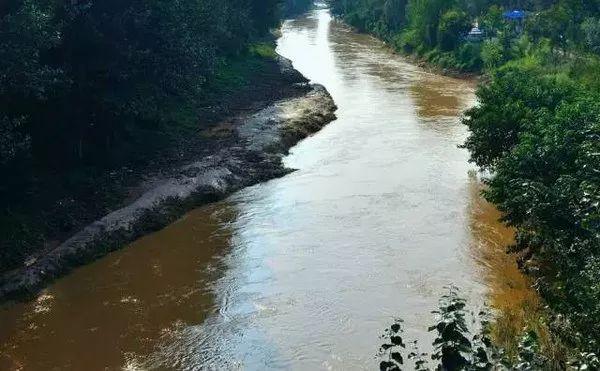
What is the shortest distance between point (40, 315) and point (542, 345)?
12.8m

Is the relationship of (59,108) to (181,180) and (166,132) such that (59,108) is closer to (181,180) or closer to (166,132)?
(181,180)

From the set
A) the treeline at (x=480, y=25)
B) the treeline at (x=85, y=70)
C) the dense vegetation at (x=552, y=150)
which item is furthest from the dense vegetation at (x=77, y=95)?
the treeline at (x=480, y=25)

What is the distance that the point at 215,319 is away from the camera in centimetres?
1736

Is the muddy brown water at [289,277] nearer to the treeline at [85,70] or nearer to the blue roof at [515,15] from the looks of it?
the treeline at [85,70]

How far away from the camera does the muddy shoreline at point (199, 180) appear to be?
2020 centimetres

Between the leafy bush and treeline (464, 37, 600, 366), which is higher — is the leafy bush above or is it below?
above

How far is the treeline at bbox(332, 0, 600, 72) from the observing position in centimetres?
4744

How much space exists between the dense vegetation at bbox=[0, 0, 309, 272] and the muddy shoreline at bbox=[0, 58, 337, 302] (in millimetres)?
944

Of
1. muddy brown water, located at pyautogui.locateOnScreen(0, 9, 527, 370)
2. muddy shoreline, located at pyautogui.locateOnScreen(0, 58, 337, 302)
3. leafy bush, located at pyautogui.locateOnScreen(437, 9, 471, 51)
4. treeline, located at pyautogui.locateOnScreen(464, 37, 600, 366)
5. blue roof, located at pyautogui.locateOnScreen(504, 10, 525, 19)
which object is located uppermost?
blue roof, located at pyautogui.locateOnScreen(504, 10, 525, 19)

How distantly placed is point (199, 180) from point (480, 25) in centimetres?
4296

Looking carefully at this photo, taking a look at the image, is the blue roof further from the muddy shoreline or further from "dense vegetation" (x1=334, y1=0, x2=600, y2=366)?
the muddy shoreline

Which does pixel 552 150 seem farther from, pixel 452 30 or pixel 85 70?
pixel 452 30

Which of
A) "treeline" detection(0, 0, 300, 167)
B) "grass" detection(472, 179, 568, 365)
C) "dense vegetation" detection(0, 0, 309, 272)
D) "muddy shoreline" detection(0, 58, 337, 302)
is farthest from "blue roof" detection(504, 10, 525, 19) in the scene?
"grass" detection(472, 179, 568, 365)

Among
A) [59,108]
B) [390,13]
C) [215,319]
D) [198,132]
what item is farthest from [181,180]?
[390,13]
